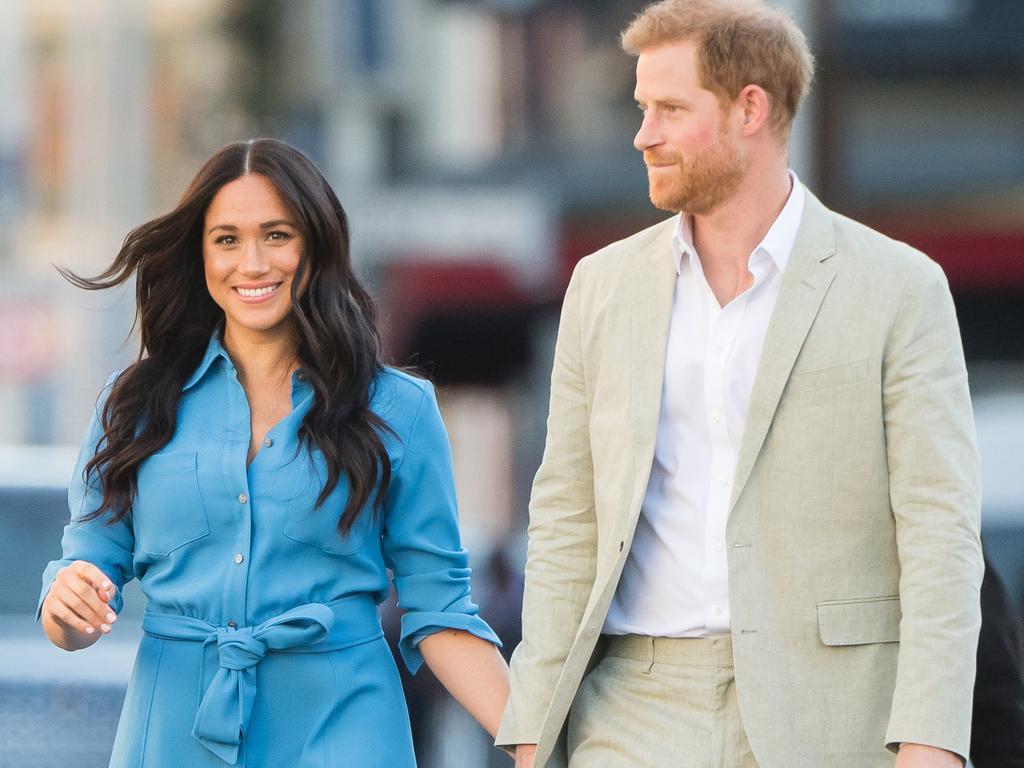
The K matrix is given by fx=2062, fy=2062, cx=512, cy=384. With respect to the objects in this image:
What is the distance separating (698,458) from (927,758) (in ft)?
2.34

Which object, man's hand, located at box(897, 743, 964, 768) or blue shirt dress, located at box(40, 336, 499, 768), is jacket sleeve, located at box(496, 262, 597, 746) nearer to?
blue shirt dress, located at box(40, 336, 499, 768)

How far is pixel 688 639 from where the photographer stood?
395 centimetres

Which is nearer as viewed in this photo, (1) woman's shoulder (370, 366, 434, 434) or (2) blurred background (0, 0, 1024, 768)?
(1) woman's shoulder (370, 366, 434, 434)

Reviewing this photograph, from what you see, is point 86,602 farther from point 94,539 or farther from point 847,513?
point 847,513

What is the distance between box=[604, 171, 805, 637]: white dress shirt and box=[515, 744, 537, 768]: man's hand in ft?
0.95

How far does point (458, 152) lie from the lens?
23.0m

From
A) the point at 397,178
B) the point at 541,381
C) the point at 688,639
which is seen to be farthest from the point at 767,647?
the point at 397,178

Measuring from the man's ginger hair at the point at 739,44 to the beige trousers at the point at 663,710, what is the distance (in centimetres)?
105

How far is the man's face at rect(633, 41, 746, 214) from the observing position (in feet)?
13.1

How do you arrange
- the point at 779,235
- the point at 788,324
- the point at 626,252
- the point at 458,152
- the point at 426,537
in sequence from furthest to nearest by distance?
the point at 458,152 → the point at 426,537 → the point at 626,252 → the point at 779,235 → the point at 788,324

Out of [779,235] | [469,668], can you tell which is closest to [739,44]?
[779,235]

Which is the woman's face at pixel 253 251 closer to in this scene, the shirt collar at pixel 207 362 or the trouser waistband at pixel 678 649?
the shirt collar at pixel 207 362

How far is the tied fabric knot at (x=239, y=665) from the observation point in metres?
4.05

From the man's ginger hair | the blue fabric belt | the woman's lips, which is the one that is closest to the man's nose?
the man's ginger hair
